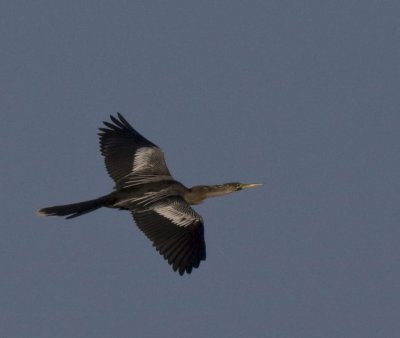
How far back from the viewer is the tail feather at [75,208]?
65.3ft

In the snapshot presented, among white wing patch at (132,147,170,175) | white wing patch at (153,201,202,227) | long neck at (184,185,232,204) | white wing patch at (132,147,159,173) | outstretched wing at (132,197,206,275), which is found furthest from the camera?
white wing patch at (132,147,159,173)

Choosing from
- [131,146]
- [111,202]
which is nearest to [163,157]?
[131,146]

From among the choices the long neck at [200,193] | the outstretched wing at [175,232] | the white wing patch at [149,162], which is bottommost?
the outstretched wing at [175,232]

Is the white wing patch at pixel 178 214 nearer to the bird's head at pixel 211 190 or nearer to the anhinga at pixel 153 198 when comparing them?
the anhinga at pixel 153 198

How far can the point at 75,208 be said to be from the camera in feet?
65.6

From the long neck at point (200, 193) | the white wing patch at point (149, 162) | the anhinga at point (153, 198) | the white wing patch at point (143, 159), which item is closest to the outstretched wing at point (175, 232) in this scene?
the anhinga at point (153, 198)

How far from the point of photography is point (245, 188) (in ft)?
72.9

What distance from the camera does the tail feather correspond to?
19891 mm

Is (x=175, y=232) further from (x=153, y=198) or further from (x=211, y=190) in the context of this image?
(x=211, y=190)

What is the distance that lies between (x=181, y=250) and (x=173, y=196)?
157cm

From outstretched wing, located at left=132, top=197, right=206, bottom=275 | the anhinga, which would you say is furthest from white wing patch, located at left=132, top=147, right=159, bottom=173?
outstretched wing, located at left=132, top=197, right=206, bottom=275

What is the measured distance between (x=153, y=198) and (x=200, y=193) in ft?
4.58

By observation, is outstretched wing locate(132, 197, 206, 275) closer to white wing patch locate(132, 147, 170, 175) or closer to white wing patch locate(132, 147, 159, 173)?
white wing patch locate(132, 147, 170, 175)

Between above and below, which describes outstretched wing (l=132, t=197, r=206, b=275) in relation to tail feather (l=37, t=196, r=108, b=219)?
below
